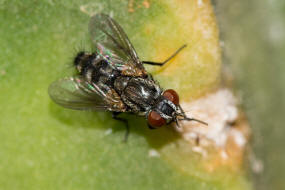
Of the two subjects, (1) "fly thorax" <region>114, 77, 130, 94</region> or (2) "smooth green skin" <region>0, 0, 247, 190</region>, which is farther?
(1) "fly thorax" <region>114, 77, 130, 94</region>

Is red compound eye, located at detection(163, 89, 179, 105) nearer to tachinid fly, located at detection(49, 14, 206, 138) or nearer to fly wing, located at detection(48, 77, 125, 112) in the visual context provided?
tachinid fly, located at detection(49, 14, 206, 138)

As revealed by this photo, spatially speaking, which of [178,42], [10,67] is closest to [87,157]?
[10,67]

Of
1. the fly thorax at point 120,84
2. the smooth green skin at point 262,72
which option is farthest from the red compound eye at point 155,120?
the smooth green skin at point 262,72

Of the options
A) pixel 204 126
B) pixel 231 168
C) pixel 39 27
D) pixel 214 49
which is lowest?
pixel 231 168

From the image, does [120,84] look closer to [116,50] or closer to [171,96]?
[116,50]

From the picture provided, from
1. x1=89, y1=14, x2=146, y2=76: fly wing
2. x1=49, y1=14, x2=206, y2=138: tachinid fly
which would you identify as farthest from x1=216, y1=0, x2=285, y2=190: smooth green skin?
x1=89, y1=14, x2=146, y2=76: fly wing

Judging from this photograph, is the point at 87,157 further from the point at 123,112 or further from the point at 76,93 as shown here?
the point at 76,93

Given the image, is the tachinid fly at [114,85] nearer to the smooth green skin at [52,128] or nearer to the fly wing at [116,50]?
the fly wing at [116,50]
